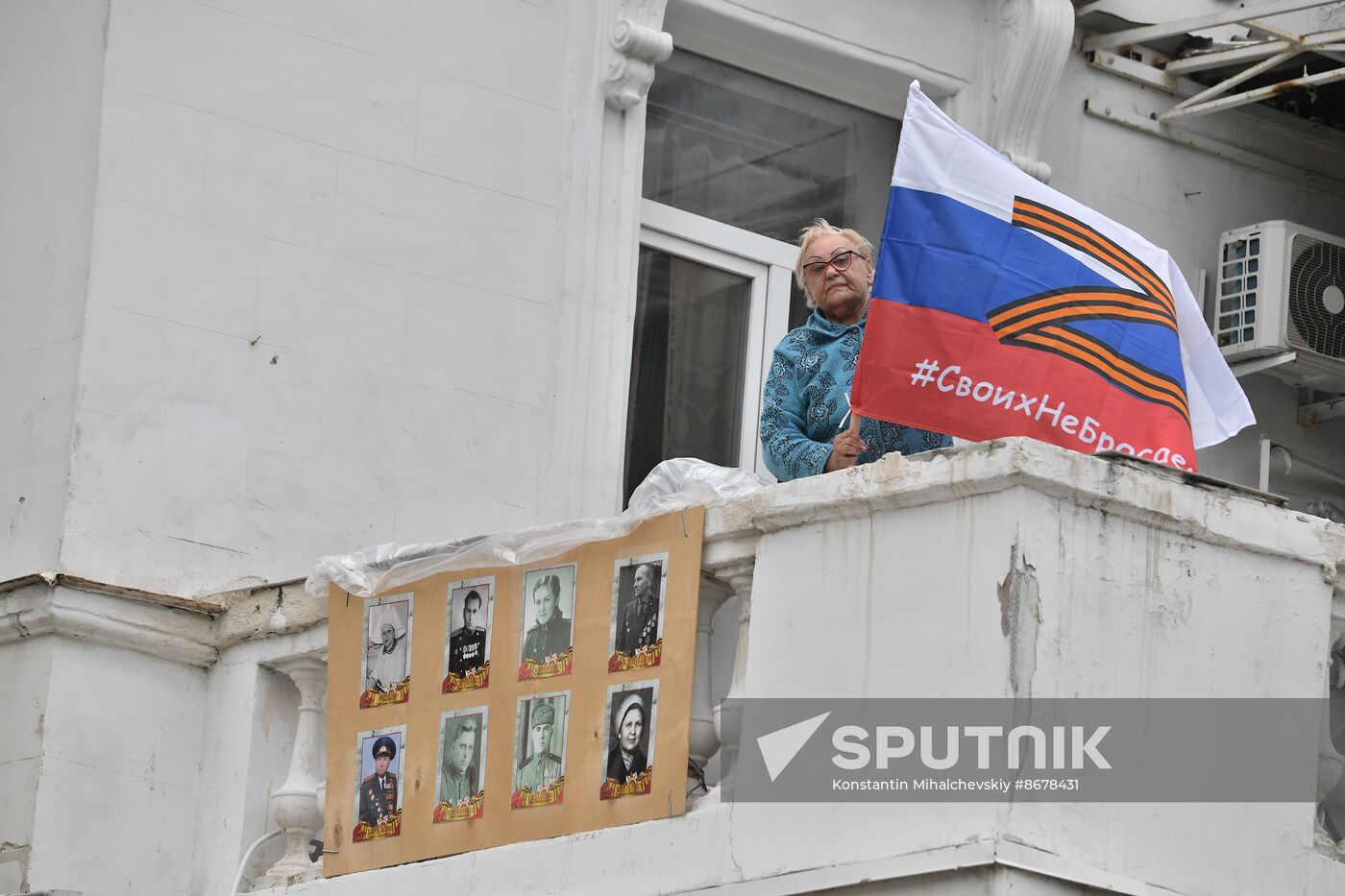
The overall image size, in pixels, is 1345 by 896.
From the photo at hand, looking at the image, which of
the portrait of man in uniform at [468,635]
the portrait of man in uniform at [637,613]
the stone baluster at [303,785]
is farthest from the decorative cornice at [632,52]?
the portrait of man in uniform at [637,613]

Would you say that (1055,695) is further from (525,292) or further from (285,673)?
(525,292)

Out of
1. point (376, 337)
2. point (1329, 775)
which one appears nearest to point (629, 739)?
point (1329, 775)

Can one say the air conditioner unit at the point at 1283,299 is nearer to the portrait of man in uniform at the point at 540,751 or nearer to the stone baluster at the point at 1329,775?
the stone baluster at the point at 1329,775

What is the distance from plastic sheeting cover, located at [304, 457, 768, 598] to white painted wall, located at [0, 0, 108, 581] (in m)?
1.13

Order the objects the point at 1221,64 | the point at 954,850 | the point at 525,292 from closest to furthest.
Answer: the point at 954,850, the point at 525,292, the point at 1221,64

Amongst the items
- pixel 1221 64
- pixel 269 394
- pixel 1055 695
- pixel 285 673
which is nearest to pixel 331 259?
pixel 269 394

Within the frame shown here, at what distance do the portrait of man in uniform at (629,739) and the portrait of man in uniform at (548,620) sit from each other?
21 cm

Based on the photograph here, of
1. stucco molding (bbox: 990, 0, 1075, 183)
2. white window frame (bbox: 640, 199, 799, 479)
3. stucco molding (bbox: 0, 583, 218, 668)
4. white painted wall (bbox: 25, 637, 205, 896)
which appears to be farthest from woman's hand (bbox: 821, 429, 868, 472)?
stucco molding (bbox: 990, 0, 1075, 183)

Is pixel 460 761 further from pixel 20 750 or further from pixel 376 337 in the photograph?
pixel 376 337

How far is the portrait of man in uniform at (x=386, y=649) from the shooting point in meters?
6.44

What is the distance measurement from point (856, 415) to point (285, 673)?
2.04 metres

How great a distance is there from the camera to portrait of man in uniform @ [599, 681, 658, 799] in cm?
576

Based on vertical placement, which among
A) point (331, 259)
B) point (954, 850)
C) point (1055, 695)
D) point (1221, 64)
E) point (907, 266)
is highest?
point (1221, 64)

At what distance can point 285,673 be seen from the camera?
7.06 m
